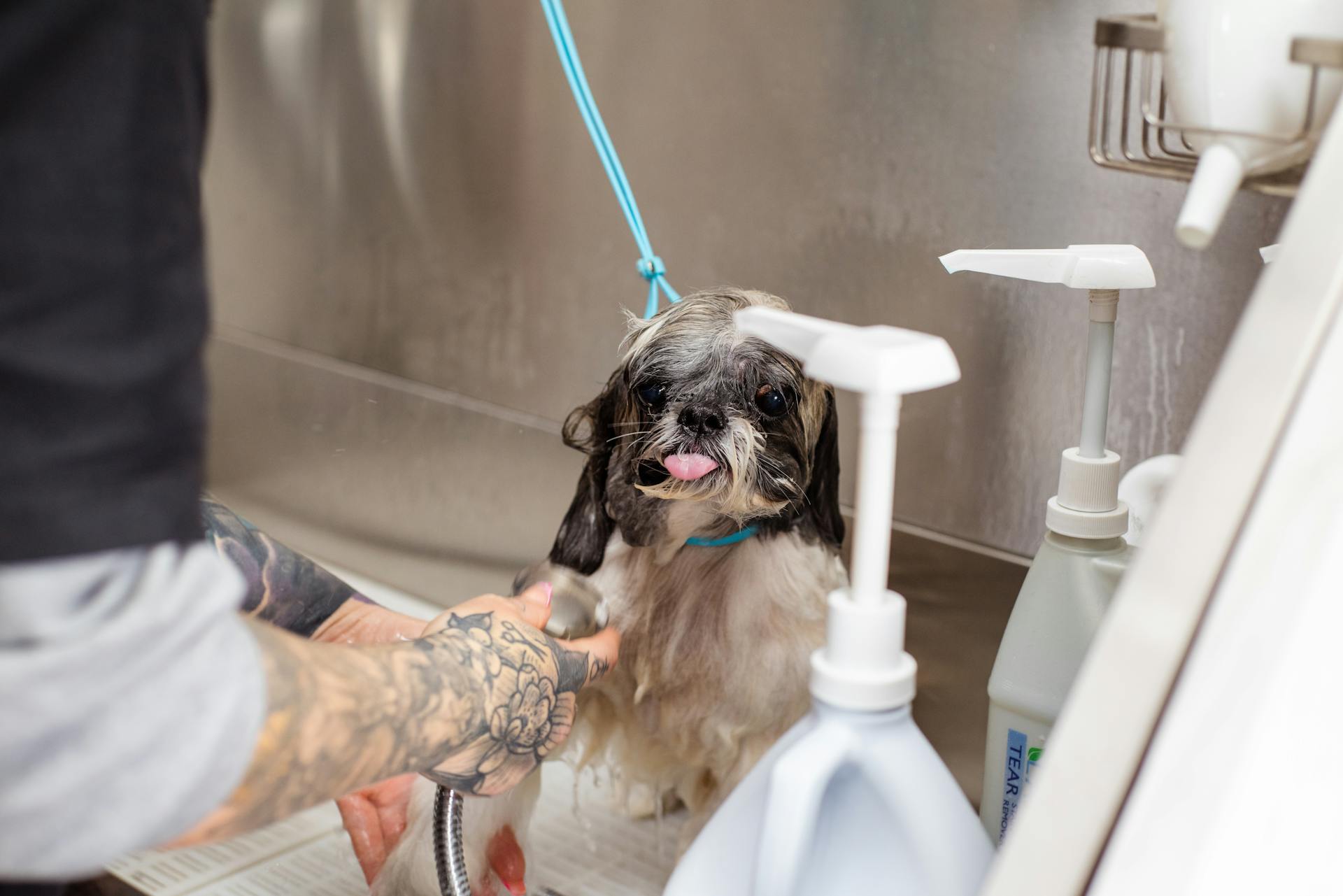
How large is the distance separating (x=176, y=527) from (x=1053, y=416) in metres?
0.74

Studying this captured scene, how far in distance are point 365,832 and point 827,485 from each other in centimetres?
45

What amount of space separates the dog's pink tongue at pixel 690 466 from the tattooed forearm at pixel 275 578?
0.30 metres

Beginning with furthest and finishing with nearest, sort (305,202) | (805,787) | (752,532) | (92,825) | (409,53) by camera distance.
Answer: (305,202), (409,53), (752,532), (805,787), (92,825)

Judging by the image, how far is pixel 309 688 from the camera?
1.83 feet

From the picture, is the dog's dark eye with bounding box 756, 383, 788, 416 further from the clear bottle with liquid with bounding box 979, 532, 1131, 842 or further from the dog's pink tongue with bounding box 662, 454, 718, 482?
the clear bottle with liquid with bounding box 979, 532, 1131, 842

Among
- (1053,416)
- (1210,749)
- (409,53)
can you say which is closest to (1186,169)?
(1210,749)

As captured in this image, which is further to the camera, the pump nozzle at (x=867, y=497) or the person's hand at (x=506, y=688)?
the person's hand at (x=506, y=688)

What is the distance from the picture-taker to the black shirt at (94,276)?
447 mm

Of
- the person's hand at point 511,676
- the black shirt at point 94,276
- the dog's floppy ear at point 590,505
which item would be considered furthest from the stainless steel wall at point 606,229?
the black shirt at point 94,276

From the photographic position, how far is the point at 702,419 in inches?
33.2

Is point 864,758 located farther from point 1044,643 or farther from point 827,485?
point 827,485

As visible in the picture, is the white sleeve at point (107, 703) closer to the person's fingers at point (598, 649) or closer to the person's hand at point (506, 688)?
the person's hand at point (506, 688)

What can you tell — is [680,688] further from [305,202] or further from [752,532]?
[305,202]

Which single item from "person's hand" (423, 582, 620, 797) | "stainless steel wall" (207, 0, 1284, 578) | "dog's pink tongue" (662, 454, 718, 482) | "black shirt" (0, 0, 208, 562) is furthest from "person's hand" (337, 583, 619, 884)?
"stainless steel wall" (207, 0, 1284, 578)
